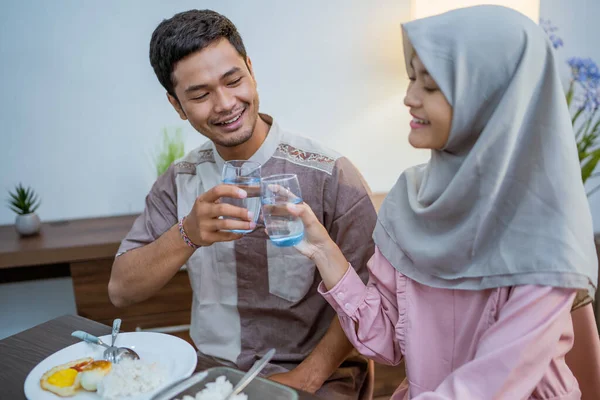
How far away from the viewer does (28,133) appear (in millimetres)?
2605

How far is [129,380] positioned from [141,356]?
174 millimetres

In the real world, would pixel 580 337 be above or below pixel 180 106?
below

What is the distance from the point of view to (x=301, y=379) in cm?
153

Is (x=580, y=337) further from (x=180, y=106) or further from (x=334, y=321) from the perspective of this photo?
(x=180, y=106)

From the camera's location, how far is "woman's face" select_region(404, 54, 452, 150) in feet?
3.67

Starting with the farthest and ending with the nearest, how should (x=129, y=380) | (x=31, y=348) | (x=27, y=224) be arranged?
(x=27, y=224)
(x=31, y=348)
(x=129, y=380)

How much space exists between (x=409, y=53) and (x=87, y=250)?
159cm

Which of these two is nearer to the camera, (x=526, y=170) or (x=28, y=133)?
(x=526, y=170)

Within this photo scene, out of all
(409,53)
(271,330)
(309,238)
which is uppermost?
(409,53)

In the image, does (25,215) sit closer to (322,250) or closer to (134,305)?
(134,305)

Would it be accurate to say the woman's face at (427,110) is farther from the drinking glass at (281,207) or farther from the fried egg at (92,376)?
the fried egg at (92,376)

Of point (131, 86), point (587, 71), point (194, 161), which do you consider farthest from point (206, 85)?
point (587, 71)

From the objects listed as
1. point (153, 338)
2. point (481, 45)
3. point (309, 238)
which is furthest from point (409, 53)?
point (153, 338)

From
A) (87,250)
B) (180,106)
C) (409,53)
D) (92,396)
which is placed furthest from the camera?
(87,250)
